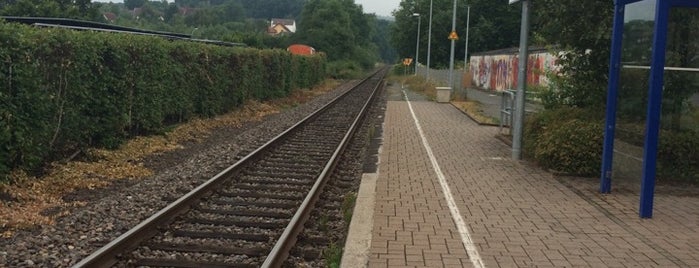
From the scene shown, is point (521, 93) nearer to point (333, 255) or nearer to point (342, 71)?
point (333, 255)

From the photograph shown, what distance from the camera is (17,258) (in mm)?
5770

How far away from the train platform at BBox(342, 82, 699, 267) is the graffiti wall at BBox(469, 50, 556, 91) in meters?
21.3

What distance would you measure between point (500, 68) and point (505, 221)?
3896 cm

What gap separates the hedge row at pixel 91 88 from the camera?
28.5 ft

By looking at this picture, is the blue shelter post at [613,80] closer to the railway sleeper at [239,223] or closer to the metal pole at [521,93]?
the metal pole at [521,93]

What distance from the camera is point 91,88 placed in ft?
37.6

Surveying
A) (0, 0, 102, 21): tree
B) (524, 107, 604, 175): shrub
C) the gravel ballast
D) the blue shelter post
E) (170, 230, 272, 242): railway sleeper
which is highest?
(0, 0, 102, 21): tree

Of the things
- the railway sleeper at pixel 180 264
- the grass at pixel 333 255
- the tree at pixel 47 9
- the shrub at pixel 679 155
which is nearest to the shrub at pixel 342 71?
the tree at pixel 47 9

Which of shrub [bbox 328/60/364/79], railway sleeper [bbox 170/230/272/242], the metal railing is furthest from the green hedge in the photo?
shrub [bbox 328/60/364/79]

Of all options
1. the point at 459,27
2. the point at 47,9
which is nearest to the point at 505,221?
the point at 47,9

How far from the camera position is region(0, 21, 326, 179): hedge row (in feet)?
28.5

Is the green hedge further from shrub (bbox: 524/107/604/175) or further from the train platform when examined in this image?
the train platform

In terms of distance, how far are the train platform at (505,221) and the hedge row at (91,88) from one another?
442 centimetres

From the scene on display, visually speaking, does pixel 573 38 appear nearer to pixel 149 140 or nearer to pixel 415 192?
pixel 415 192
